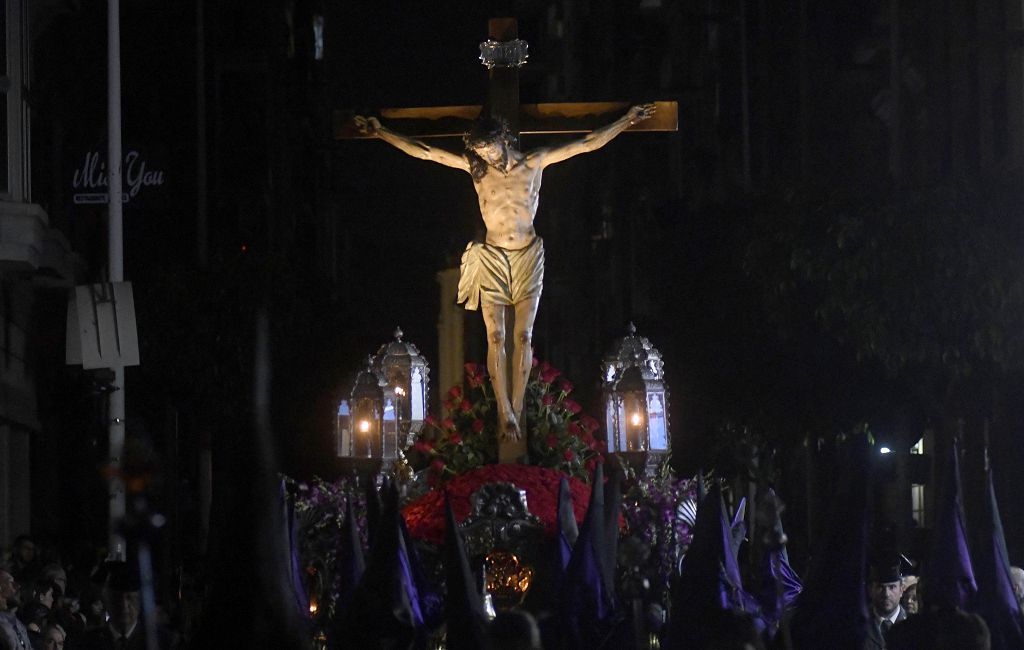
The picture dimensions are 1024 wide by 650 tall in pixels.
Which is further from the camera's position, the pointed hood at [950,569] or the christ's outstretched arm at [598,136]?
the christ's outstretched arm at [598,136]

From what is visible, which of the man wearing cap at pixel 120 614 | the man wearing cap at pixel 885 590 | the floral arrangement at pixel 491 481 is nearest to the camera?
the man wearing cap at pixel 120 614

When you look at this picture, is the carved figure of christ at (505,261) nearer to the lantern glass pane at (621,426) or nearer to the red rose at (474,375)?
the red rose at (474,375)

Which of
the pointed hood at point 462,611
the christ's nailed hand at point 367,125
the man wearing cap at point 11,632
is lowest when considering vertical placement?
the man wearing cap at point 11,632

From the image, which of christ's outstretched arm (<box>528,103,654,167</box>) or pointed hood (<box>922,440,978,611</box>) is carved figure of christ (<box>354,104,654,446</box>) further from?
pointed hood (<box>922,440,978,611</box>)

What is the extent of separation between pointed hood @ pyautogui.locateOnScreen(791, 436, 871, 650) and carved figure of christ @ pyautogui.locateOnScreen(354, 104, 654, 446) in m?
5.81

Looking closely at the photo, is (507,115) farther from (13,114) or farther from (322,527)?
(13,114)

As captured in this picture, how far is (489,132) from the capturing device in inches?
579

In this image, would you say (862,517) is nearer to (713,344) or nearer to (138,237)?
(713,344)

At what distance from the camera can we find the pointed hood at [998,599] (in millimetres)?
9117

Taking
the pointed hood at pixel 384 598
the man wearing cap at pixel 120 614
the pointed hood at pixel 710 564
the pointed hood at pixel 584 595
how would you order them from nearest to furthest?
1. the man wearing cap at pixel 120 614
2. the pointed hood at pixel 710 564
3. the pointed hood at pixel 384 598
4. the pointed hood at pixel 584 595

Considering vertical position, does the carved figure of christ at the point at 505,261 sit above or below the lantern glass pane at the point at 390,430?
above

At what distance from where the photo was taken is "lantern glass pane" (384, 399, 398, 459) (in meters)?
14.7

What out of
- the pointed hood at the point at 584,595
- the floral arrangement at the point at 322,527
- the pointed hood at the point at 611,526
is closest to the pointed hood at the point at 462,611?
the pointed hood at the point at 584,595

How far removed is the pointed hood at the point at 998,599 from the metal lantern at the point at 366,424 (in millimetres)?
6147
